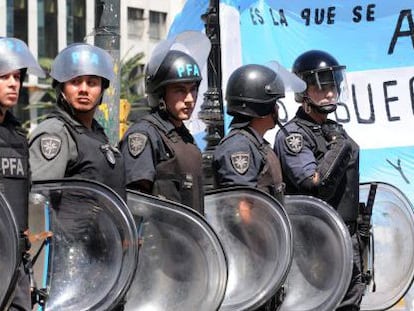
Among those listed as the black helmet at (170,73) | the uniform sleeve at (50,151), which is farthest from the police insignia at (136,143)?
the uniform sleeve at (50,151)

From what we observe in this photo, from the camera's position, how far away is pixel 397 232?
25.8ft

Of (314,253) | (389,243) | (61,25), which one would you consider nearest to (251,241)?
(314,253)

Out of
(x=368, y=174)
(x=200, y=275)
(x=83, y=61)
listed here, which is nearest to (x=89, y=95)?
(x=83, y=61)

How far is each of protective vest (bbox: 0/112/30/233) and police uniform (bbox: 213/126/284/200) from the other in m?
1.64

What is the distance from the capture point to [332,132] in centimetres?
723

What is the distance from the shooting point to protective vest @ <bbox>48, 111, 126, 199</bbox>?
18.0ft

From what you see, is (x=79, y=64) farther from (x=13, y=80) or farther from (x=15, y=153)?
(x=15, y=153)

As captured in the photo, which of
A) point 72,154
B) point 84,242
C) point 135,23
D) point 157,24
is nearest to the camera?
point 84,242

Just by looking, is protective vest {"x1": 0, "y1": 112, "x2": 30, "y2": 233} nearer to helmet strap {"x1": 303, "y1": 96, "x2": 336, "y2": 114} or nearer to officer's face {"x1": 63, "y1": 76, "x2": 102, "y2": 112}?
officer's face {"x1": 63, "y1": 76, "x2": 102, "y2": 112}

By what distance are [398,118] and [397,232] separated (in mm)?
1831

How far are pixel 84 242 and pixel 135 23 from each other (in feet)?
145

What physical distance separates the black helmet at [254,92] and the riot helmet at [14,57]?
5.88 ft

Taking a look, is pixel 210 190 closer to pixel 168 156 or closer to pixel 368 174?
pixel 168 156

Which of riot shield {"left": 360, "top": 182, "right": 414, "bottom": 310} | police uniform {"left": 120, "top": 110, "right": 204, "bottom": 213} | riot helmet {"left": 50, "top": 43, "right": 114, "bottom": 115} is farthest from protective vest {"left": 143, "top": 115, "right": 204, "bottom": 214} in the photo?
riot shield {"left": 360, "top": 182, "right": 414, "bottom": 310}
